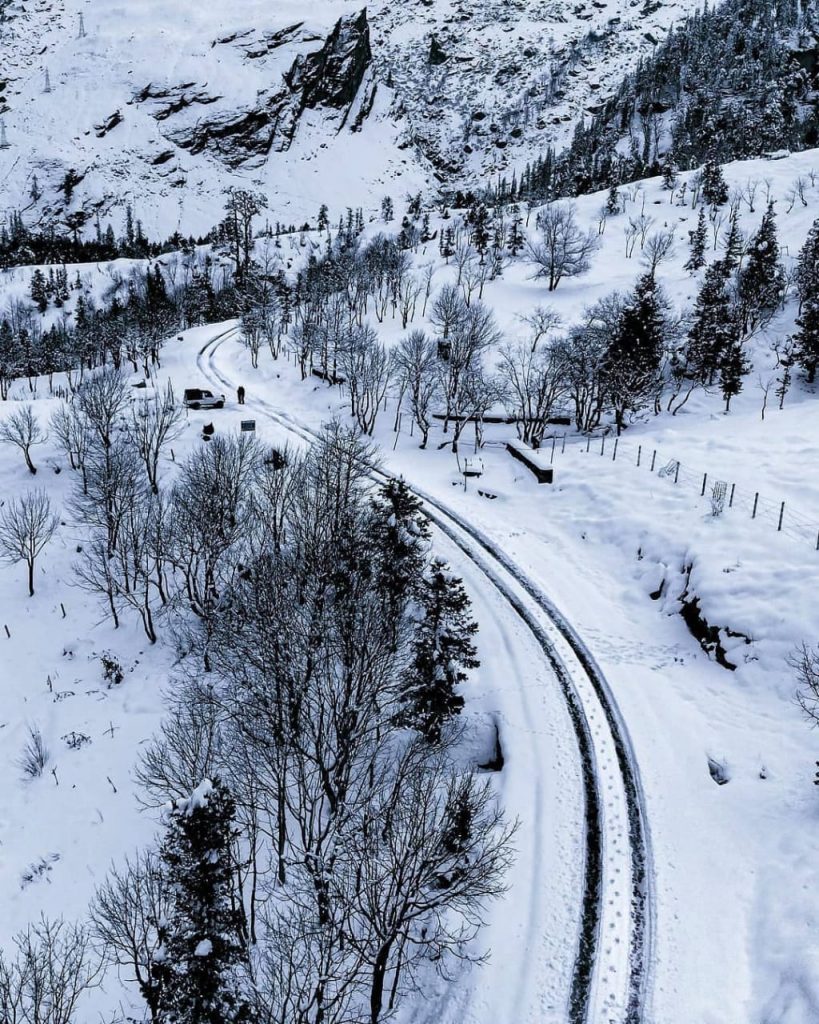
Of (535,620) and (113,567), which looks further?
(113,567)

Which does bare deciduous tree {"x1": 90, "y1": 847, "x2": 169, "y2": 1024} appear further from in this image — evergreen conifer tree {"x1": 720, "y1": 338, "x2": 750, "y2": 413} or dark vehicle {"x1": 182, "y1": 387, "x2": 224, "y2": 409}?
evergreen conifer tree {"x1": 720, "y1": 338, "x2": 750, "y2": 413}

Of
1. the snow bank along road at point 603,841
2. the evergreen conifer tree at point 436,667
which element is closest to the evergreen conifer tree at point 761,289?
the snow bank along road at point 603,841

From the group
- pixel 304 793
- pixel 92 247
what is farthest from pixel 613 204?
pixel 92 247

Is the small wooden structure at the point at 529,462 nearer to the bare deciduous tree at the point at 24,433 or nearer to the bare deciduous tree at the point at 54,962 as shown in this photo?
the bare deciduous tree at the point at 54,962

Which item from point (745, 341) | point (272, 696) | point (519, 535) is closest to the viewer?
point (272, 696)

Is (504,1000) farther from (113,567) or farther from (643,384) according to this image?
(643,384)

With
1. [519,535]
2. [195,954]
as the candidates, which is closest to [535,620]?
[519,535]
